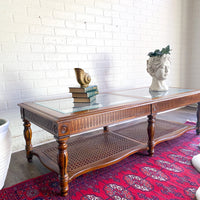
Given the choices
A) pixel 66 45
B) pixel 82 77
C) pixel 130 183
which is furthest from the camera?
pixel 66 45

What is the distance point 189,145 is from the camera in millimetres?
2375

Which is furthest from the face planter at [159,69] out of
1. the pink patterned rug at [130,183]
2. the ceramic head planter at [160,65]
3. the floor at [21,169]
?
the floor at [21,169]

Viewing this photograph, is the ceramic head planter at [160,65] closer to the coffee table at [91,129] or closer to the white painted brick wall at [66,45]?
the coffee table at [91,129]

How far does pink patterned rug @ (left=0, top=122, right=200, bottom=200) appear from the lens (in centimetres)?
150

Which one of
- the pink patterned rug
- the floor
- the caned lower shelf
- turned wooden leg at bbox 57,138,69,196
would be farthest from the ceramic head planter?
the floor

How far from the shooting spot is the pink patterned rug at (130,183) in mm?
1504

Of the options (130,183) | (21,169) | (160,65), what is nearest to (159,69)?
(160,65)

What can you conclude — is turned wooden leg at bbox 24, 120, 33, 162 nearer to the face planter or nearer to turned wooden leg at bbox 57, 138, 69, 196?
turned wooden leg at bbox 57, 138, 69, 196

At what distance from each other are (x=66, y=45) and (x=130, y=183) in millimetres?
1750

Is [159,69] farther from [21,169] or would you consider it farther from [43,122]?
[21,169]

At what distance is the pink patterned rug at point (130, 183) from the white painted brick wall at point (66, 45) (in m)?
0.87

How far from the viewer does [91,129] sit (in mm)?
1532

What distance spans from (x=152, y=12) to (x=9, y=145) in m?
3.05

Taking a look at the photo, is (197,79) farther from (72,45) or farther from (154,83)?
(72,45)
